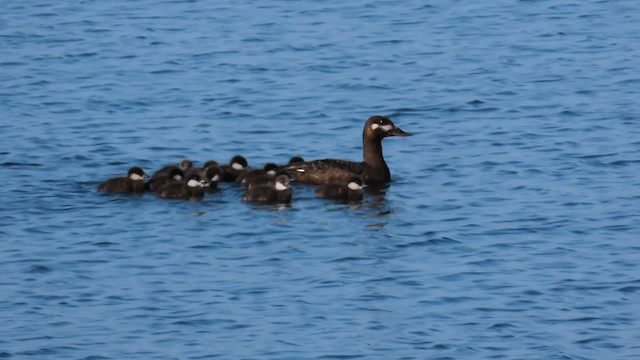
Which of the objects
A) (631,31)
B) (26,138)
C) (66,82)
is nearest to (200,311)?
(26,138)

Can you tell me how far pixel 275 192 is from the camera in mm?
16750

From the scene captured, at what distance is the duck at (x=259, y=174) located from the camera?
17.2 m

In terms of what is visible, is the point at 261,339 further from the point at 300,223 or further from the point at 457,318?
the point at 300,223

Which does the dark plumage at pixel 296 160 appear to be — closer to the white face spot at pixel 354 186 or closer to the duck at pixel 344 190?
the duck at pixel 344 190

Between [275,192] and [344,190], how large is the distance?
28.8 inches

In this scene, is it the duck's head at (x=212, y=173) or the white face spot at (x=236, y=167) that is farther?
the white face spot at (x=236, y=167)

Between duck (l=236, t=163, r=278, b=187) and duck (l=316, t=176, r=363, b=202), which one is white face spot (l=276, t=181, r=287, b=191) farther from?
duck (l=316, t=176, r=363, b=202)

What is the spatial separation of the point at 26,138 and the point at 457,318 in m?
8.08

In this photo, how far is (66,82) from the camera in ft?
78.2

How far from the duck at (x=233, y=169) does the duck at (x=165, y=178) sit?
0.48m

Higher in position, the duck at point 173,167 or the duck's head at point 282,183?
the duck at point 173,167

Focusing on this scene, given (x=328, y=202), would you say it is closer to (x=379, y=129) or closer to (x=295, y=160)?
(x=295, y=160)

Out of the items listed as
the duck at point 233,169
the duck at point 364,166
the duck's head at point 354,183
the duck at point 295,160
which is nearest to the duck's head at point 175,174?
the duck at point 233,169

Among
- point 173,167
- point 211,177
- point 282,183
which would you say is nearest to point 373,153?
point 282,183
